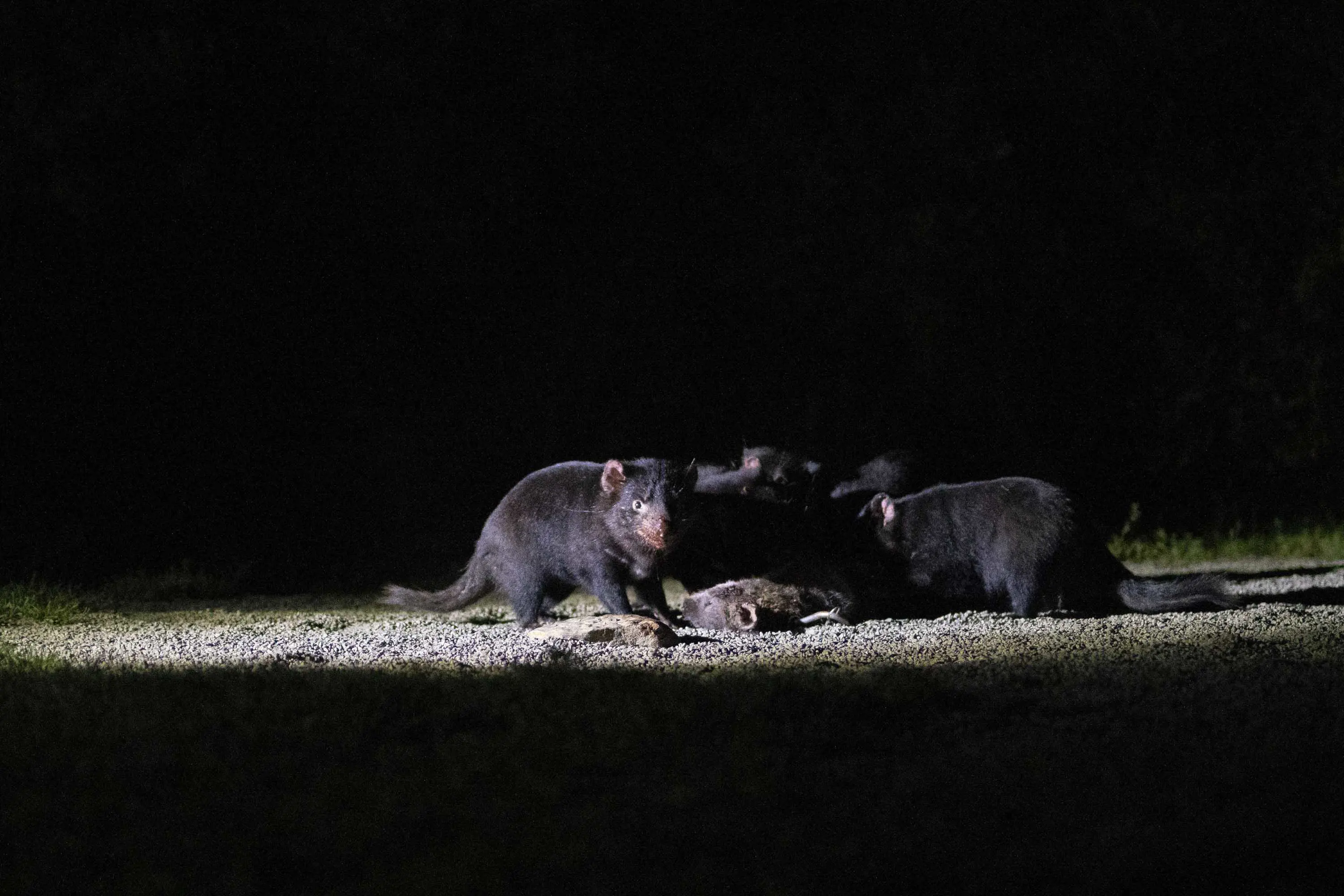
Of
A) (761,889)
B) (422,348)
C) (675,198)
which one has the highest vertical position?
(675,198)

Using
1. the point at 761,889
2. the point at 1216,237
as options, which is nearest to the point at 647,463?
the point at 761,889

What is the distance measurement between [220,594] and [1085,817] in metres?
9.11

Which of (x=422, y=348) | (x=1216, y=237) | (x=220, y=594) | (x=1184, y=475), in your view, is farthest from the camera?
(x=1184, y=475)

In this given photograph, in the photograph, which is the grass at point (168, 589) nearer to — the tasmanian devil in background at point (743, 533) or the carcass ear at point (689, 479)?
the tasmanian devil in background at point (743, 533)

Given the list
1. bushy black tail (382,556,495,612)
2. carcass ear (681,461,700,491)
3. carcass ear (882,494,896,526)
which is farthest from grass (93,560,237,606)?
carcass ear (882,494,896,526)

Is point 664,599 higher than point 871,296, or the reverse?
point 871,296

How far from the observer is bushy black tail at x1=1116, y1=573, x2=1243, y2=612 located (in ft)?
27.9

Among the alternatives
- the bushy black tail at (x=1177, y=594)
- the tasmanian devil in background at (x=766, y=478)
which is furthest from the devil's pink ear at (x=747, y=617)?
the bushy black tail at (x=1177, y=594)

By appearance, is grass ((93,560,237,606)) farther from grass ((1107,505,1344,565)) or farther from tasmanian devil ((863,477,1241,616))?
grass ((1107,505,1344,565))

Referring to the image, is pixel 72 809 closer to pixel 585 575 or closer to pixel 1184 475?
pixel 585 575

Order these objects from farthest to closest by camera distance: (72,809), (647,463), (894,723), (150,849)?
(647,463), (894,723), (72,809), (150,849)

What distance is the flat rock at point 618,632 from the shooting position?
287 inches

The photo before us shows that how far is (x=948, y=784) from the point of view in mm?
4000

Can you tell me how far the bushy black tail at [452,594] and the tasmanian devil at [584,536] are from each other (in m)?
0.01
